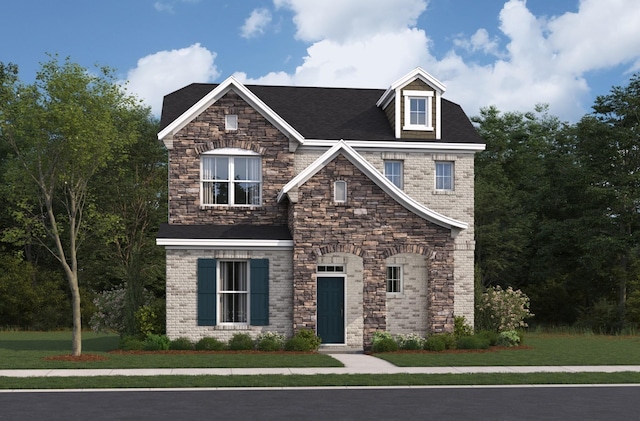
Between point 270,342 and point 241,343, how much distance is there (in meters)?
0.96

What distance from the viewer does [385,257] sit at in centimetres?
2681

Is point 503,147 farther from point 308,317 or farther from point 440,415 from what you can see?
point 440,415

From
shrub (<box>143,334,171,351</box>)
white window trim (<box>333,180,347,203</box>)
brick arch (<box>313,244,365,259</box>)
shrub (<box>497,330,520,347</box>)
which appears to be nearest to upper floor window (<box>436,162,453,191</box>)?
white window trim (<box>333,180,347,203</box>)

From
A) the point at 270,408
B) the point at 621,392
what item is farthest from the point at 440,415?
the point at 621,392

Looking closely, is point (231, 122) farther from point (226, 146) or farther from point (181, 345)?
point (181, 345)

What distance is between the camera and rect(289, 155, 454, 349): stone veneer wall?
2653 cm

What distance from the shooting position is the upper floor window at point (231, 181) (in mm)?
28938

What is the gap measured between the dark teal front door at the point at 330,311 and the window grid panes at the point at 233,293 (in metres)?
2.55

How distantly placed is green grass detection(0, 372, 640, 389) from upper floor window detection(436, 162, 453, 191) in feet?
41.6

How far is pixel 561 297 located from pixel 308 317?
26.8m

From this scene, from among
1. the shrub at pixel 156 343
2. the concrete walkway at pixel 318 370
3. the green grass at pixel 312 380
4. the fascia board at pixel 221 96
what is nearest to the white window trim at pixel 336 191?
the fascia board at pixel 221 96

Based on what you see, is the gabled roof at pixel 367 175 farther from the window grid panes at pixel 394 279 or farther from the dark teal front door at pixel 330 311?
the dark teal front door at pixel 330 311

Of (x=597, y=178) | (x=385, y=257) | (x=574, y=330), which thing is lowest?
(x=574, y=330)

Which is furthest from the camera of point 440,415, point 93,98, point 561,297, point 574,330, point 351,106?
point 561,297
